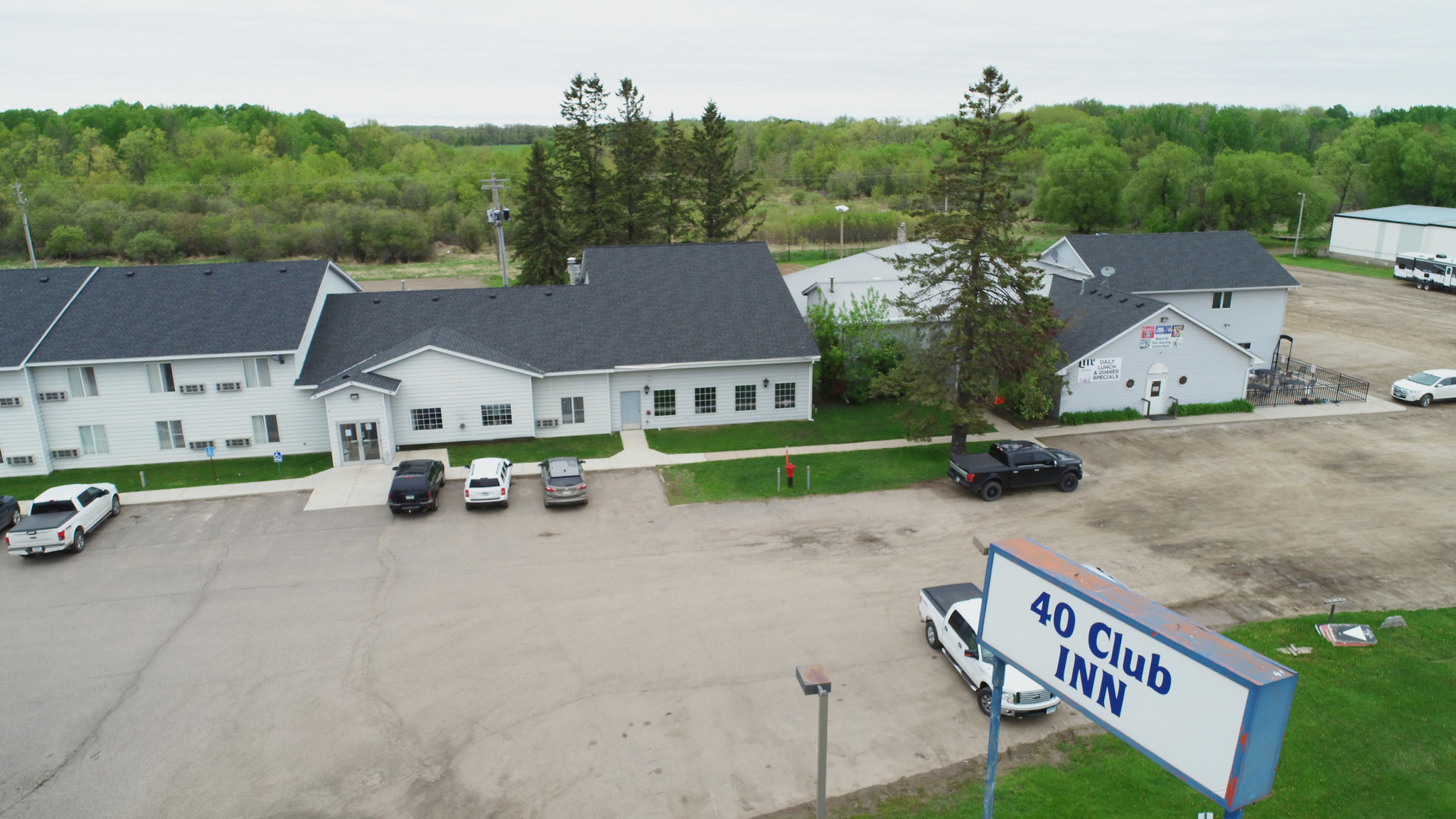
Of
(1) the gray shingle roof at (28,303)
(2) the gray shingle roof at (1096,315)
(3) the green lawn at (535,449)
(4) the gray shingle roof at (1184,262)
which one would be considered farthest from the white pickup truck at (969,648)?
(1) the gray shingle roof at (28,303)

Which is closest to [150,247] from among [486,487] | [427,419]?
[427,419]

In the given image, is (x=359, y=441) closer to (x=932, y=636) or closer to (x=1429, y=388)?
(x=932, y=636)

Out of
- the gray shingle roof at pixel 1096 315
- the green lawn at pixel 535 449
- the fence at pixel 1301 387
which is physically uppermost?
the gray shingle roof at pixel 1096 315

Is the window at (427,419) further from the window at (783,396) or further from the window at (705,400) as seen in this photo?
the window at (783,396)

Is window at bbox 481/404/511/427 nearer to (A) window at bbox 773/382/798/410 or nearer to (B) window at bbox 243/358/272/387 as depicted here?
(B) window at bbox 243/358/272/387

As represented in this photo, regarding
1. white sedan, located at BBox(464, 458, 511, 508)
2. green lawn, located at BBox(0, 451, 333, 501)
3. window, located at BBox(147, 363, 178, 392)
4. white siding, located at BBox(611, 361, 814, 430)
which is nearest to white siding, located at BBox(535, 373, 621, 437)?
white siding, located at BBox(611, 361, 814, 430)

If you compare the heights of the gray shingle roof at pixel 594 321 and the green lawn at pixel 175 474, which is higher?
the gray shingle roof at pixel 594 321

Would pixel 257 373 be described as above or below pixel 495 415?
above
